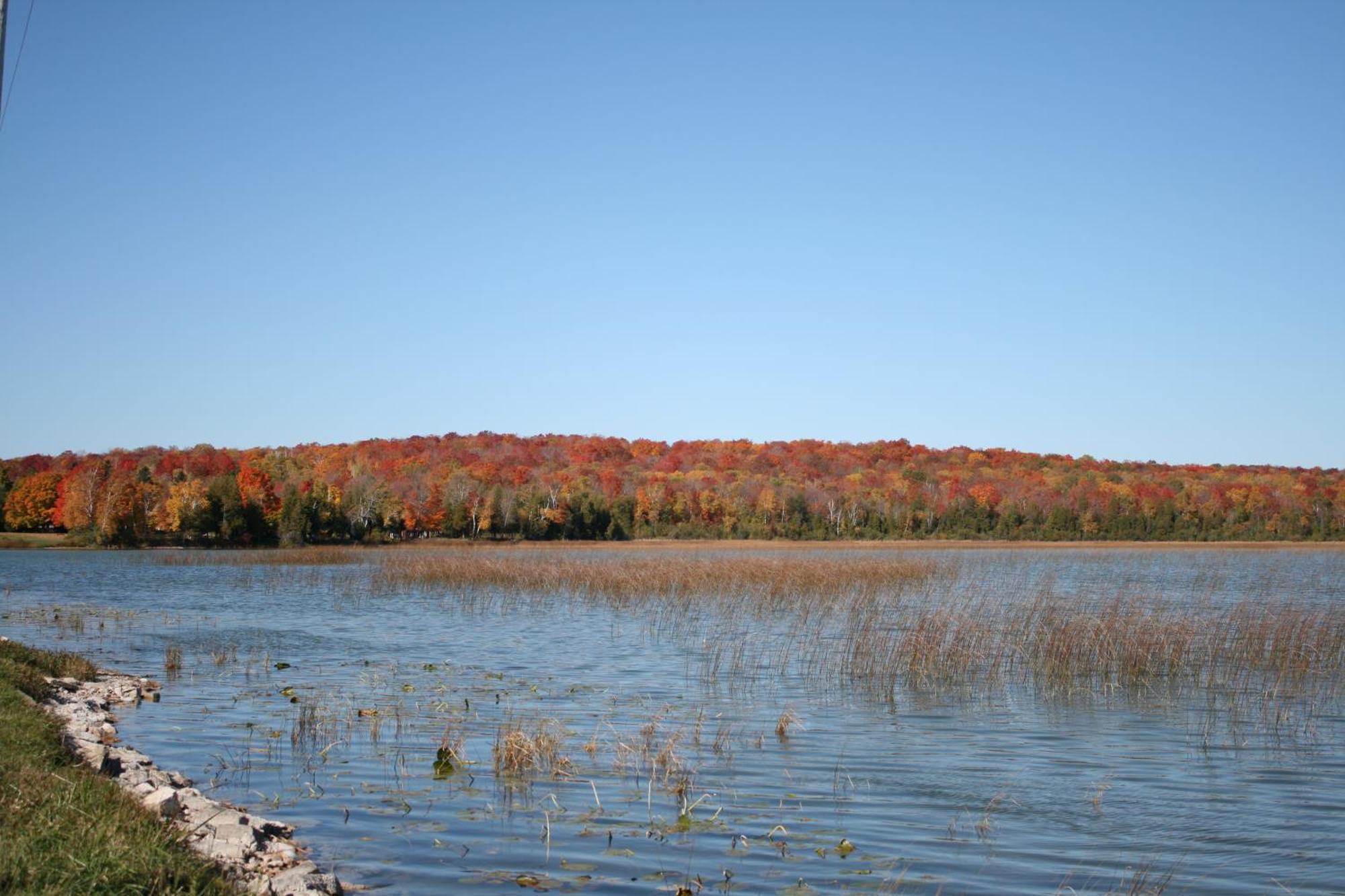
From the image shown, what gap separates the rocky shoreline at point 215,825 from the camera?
273 inches

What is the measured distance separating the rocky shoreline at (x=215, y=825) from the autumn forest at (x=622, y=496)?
232 ft

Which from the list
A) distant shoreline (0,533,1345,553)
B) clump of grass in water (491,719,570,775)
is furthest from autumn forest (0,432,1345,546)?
clump of grass in water (491,719,570,775)

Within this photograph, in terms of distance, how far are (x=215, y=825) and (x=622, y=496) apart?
9364 cm

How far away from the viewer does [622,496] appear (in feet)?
333

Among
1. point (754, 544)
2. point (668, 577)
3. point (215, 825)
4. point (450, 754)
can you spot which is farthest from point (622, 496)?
point (215, 825)

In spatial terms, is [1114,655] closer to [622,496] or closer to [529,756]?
[529,756]

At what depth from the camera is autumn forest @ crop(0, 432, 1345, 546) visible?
267 ft

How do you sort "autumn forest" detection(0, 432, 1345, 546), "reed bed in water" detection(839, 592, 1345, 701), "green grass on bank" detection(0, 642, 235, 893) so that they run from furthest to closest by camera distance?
"autumn forest" detection(0, 432, 1345, 546) → "reed bed in water" detection(839, 592, 1345, 701) → "green grass on bank" detection(0, 642, 235, 893)

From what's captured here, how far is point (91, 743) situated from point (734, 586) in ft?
69.9

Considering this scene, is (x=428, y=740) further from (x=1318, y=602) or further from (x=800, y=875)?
(x=1318, y=602)

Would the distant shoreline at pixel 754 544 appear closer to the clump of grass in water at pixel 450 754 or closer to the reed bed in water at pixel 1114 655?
the reed bed in water at pixel 1114 655

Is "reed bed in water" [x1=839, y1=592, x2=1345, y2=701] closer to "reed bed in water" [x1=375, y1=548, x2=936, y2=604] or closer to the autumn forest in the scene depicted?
"reed bed in water" [x1=375, y1=548, x2=936, y2=604]

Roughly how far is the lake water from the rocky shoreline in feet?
1.61

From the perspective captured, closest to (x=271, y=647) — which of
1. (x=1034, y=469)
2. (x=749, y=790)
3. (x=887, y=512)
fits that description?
(x=749, y=790)
